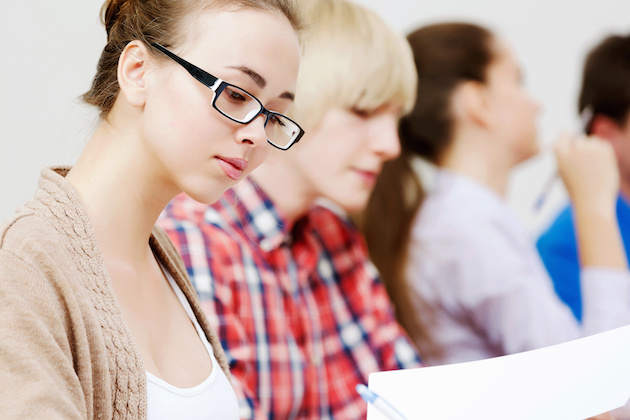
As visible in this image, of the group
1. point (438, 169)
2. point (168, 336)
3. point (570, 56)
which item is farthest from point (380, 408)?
point (570, 56)

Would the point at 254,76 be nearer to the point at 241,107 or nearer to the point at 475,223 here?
the point at 241,107

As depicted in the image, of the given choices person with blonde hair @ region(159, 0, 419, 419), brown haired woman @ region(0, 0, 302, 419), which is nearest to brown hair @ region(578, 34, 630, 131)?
person with blonde hair @ region(159, 0, 419, 419)

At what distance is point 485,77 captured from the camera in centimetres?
160

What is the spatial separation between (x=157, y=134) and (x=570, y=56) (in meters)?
2.04

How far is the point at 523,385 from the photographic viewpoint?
70 centimetres

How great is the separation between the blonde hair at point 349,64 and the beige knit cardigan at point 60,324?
605 mm

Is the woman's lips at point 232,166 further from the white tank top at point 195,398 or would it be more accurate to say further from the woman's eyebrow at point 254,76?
the white tank top at point 195,398

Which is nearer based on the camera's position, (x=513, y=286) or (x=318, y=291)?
(x=318, y=291)

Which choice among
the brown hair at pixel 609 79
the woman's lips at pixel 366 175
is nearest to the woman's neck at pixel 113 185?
the woman's lips at pixel 366 175

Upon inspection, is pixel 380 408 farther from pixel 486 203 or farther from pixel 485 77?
pixel 485 77

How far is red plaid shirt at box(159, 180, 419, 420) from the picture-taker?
1.02m

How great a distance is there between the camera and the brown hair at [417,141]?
59.5 inches

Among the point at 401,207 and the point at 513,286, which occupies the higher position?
the point at 401,207

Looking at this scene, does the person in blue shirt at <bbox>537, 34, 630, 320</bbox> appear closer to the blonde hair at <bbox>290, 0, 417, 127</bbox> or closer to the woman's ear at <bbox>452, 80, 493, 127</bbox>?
the woman's ear at <bbox>452, 80, 493, 127</bbox>
